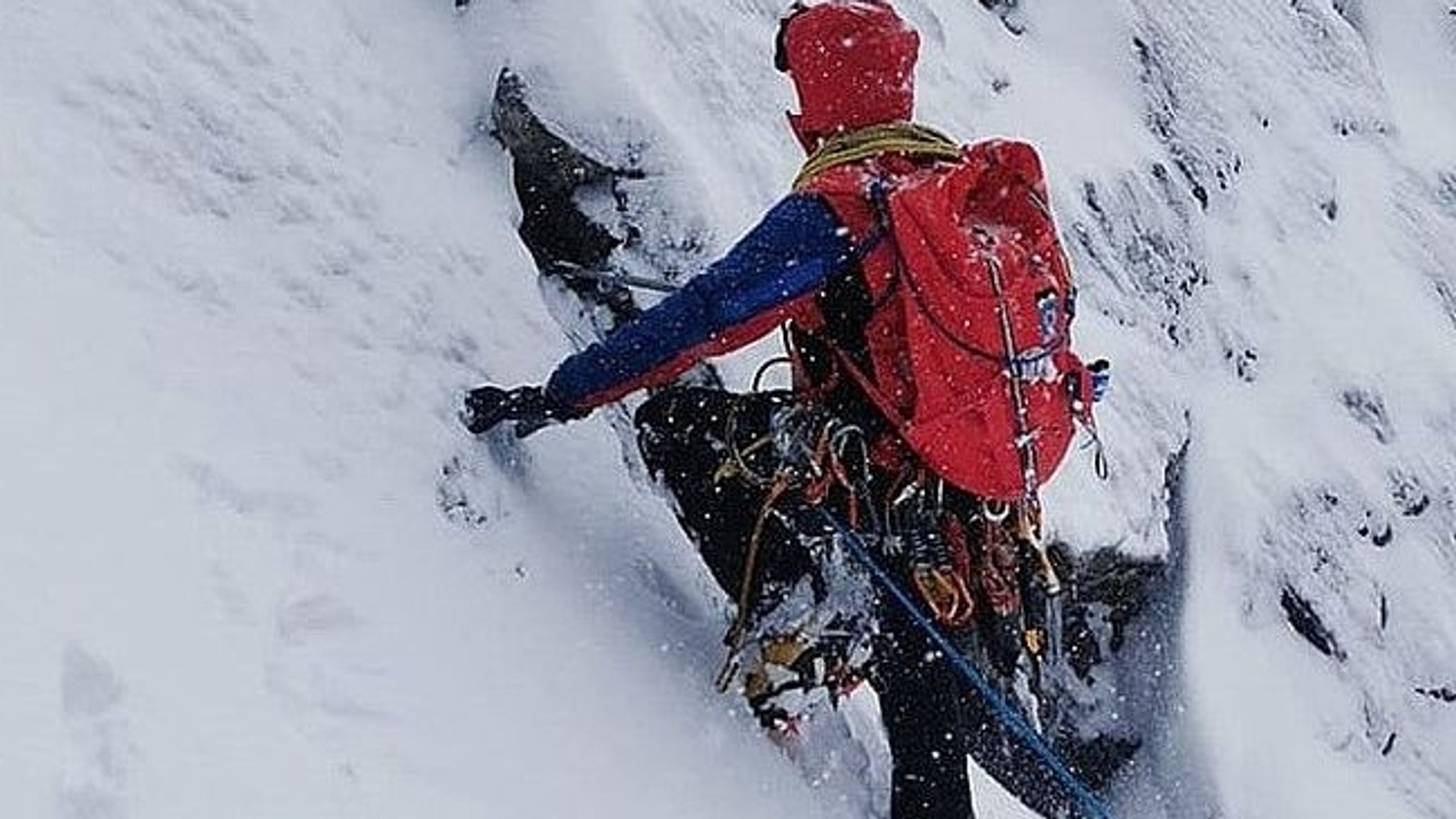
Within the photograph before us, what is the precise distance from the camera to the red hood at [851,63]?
3.84 metres

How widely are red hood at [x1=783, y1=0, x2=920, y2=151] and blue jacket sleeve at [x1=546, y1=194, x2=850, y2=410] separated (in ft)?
0.87

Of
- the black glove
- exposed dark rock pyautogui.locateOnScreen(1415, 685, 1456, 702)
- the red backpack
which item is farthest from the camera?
exposed dark rock pyautogui.locateOnScreen(1415, 685, 1456, 702)

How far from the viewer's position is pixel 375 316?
4516mm

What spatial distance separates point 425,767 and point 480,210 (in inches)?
78.0

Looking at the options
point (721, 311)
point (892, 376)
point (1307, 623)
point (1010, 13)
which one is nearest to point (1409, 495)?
point (1307, 623)

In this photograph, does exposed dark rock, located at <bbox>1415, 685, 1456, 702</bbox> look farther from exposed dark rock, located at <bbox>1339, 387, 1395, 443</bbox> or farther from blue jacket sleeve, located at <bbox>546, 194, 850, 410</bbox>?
blue jacket sleeve, located at <bbox>546, 194, 850, 410</bbox>

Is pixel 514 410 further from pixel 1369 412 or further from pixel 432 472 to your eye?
pixel 1369 412

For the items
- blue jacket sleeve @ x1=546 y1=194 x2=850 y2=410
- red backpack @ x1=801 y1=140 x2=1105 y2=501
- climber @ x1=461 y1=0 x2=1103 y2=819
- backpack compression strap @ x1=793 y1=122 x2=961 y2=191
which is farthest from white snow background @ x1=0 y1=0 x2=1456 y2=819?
backpack compression strap @ x1=793 y1=122 x2=961 y2=191

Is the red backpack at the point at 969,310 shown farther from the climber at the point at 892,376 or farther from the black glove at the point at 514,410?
the black glove at the point at 514,410

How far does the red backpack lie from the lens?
141 inches

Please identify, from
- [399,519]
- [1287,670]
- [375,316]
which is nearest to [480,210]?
[375,316]

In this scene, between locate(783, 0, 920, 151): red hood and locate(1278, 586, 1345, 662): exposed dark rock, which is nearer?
locate(783, 0, 920, 151): red hood

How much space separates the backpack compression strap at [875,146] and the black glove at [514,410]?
787 millimetres

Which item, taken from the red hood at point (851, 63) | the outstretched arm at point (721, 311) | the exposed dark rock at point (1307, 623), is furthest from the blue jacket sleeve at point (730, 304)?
the exposed dark rock at point (1307, 623)
